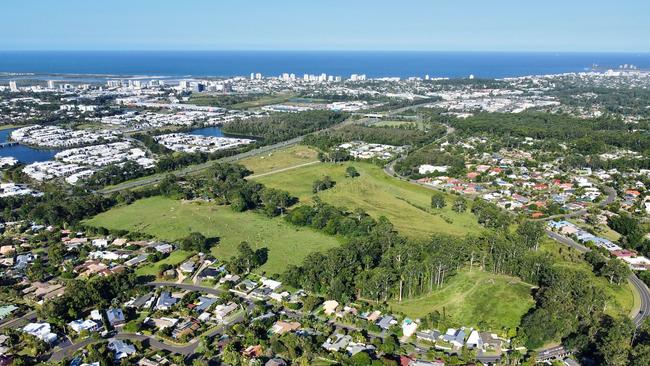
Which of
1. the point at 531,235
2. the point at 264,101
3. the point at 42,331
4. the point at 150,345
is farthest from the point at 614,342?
the point at 264,101

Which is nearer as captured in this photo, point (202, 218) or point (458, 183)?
point (202, 218)

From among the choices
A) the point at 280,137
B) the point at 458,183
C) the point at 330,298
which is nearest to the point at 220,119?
the point at 280,137

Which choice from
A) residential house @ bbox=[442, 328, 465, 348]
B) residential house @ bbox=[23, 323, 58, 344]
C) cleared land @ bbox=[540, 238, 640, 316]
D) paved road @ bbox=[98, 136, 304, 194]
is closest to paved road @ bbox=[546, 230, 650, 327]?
cleared land @ bbox=[540, 238, 640, 316]

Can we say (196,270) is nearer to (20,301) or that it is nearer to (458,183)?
(20,301)

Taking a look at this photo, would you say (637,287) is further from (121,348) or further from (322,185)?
(121,348)

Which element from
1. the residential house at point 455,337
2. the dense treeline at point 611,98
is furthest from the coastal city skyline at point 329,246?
the dense treeline at point 611,98

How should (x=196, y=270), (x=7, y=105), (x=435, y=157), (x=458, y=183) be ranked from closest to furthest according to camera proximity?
(x=196, y=270)
(x=458, y=183)
(x=435, y=157)
(x=7, y=105)

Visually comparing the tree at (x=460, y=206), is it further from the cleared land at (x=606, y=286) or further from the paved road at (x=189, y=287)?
the paved road at (x=189, y=287)
